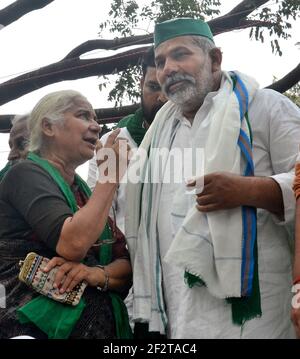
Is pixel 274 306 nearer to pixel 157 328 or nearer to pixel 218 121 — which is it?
pixel 157 328

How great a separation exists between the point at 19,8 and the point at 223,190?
501 centimetres

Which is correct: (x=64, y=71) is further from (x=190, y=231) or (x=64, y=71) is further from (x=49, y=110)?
(x=190, y=231)

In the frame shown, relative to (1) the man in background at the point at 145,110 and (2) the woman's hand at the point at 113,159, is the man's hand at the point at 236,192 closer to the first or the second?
(2) the woman's hand at the point at 113,159

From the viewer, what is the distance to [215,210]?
2020 mm

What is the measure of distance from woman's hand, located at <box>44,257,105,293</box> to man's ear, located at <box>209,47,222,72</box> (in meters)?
0.92

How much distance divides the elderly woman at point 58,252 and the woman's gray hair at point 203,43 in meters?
0.49

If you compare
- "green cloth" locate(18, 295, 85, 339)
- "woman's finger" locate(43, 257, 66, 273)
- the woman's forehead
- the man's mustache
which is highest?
the man's mustache

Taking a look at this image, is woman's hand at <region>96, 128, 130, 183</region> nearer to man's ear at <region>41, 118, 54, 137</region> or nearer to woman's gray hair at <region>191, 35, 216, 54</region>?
man's ear at <region>41, 118, 54, 137</region>

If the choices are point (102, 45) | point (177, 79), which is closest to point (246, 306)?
point (177, 79)

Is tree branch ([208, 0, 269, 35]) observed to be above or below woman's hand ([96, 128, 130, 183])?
below

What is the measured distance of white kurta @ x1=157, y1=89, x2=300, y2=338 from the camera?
2.00 m

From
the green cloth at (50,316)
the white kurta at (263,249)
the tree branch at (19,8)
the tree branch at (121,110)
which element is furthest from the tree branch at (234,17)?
the green cloth at (50,316)

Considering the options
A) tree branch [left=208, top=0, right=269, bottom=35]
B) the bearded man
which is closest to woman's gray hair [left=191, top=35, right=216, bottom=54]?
the bearded man
